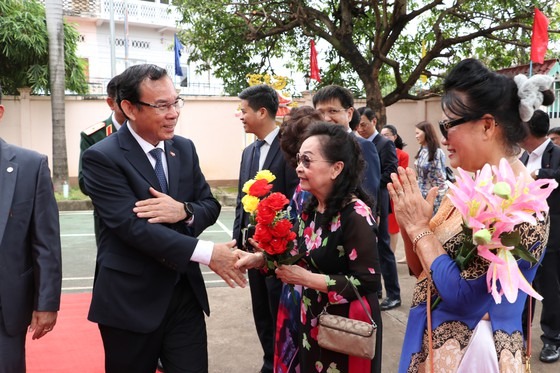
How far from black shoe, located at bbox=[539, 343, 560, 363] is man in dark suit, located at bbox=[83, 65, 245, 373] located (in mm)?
2565

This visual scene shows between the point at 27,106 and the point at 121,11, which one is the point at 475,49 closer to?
the point at 27,106

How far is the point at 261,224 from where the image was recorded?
212 cm

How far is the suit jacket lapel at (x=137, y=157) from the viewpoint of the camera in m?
2.29

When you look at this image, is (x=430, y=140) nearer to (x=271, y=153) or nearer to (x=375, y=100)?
(x=271, y=153)

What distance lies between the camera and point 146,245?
2162 millimetres

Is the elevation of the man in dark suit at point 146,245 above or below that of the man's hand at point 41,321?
above

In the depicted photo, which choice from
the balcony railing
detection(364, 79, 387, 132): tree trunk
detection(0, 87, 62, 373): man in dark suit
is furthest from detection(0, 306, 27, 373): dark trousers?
the balcony railing

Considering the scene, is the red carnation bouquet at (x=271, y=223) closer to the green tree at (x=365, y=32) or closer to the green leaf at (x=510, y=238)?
the green leaf at (x=510, y=238)

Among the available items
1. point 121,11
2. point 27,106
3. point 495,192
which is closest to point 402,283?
point 495,192

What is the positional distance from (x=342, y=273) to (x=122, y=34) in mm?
22642

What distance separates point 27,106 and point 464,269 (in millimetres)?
14075

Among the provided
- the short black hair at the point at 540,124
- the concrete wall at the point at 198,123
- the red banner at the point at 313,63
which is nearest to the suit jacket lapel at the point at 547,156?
the short black hair at the point at 540,124

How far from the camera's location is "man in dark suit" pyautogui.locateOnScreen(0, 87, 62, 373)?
2.19 metres

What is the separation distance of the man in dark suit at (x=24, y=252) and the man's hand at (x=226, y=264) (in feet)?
2.28
